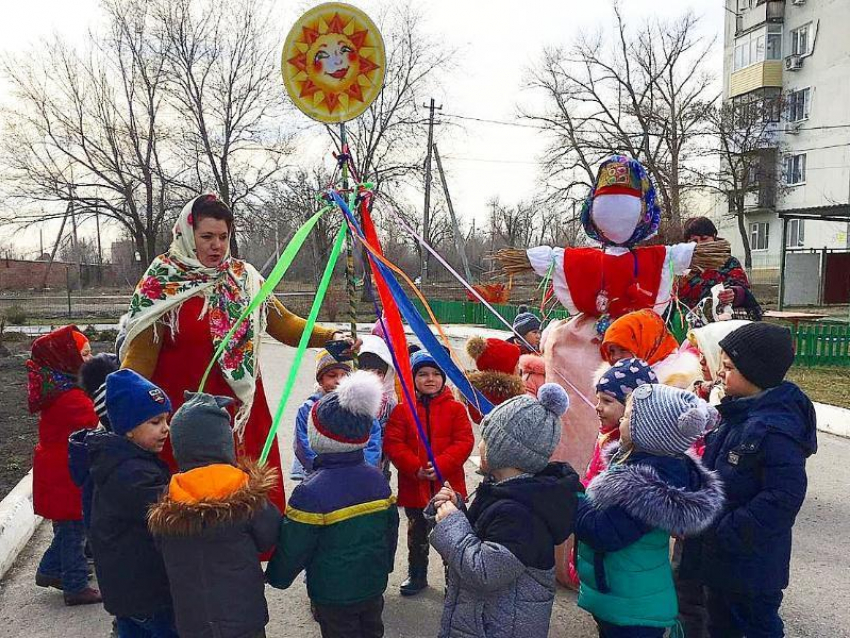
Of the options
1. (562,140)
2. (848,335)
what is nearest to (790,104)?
(562,140)

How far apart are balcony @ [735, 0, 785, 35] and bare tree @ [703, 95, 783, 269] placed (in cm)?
354

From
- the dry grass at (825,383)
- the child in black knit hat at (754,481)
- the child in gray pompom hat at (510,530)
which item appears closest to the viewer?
the child in gray pompom hat at (510,530)

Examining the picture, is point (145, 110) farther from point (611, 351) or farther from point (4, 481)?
point (611, 351)

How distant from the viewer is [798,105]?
3152cm

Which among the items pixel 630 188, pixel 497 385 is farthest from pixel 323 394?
pixel 630 188

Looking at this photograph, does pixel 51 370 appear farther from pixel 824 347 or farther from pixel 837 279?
pixel 837 279

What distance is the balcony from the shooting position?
31656 mm

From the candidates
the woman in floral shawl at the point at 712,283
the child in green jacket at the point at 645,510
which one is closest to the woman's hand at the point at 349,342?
the child in green jacket at the point at 645,510

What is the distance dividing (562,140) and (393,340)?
28.1m

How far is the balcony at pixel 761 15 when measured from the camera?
104ft

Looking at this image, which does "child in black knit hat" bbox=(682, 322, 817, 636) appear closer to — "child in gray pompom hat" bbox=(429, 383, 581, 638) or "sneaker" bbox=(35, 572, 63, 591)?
"child in gray pompom hat" bbox=(429, 383, 581, 638)

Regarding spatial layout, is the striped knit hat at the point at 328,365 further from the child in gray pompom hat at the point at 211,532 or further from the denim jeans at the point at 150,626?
the denim jeans at the point at 150,626

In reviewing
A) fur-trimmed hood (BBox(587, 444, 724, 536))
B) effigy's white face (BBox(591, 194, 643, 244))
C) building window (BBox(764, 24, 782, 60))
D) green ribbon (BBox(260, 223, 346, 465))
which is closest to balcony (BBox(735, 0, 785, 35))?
building window (BBox(764, 24, 782, 60))

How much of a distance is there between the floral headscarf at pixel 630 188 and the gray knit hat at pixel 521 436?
1.63 m
